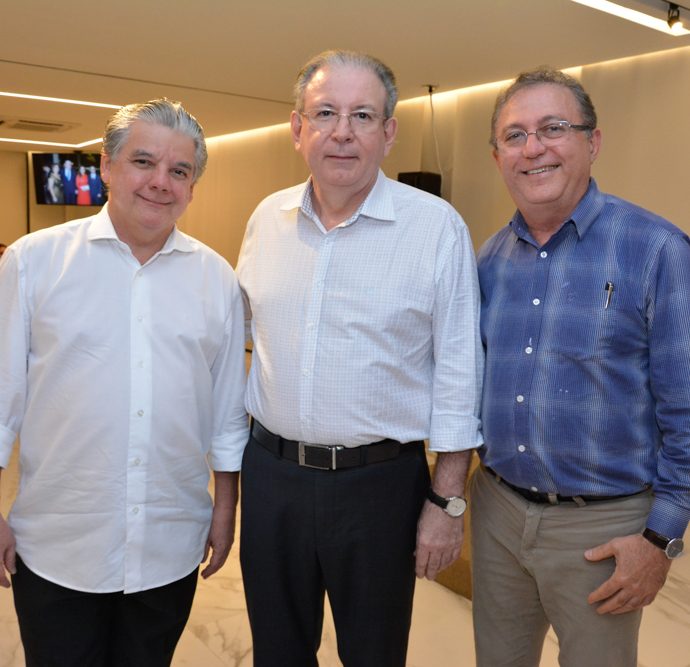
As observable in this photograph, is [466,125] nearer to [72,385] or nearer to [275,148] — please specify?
[275,148]

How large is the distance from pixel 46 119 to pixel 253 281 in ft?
29.0

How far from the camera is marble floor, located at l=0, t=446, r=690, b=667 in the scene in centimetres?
281

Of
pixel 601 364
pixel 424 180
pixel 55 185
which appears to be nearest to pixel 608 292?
pixel 601 364

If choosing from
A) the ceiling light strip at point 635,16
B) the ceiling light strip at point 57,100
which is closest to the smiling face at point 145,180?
the ceiling light strip at point 635,16

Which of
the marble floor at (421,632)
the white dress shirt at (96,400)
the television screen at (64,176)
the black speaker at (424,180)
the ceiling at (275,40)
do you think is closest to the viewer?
the white dress shirt at (96,400)

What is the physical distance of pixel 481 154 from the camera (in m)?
6.88

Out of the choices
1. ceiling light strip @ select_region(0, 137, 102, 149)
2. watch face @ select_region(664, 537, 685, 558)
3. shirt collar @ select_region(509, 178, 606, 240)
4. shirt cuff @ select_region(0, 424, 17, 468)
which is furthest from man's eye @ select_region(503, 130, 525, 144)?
ceiling light strip @ select_region(0, 137, 102, 149)

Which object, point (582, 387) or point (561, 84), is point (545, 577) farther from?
point (561, 84)

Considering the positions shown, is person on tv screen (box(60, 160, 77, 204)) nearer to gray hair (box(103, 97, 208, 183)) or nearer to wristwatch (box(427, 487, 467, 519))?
gray hair (box(103, 97, 208, 183))

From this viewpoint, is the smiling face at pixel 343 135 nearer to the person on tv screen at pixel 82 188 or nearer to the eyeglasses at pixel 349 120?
the eyeglasses at pixel 349 120

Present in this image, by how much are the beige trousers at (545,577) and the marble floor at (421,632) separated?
41.4 inches

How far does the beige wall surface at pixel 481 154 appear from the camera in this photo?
16.9 ft

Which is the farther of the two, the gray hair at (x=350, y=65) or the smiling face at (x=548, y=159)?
the gray hair at (x=350, y=65)

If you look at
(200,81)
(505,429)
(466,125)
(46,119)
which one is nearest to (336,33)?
(200,81)
